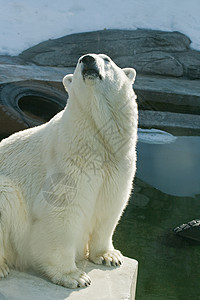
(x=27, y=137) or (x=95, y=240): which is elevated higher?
(x=27, y=137)

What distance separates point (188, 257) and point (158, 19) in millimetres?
8564

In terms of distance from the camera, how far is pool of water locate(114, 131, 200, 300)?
15.6ft

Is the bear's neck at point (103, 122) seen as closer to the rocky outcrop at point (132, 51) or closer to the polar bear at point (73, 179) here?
the polar bear at point (73, 179)

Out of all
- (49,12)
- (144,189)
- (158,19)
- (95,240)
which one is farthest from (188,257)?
(49,12)

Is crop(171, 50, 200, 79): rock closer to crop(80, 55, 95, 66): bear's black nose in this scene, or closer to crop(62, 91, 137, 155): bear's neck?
crop(62, 91, 137, 155): bear's neck

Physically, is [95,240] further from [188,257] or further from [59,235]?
[188,257]

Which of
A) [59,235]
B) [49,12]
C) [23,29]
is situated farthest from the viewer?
[49,12]

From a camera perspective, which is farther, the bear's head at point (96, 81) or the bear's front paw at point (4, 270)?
the bear's front paw at point (4, 270)

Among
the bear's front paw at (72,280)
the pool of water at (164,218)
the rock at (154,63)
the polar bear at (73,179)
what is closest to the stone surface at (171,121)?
the pool of water at (164,218)

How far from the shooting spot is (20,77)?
8.15 metres

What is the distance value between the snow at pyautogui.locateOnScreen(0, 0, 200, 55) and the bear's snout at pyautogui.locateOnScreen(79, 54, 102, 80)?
8.24 m

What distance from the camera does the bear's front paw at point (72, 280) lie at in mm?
3277

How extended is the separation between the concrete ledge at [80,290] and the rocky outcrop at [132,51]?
7.08m

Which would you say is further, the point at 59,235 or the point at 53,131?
the point at 53,131
